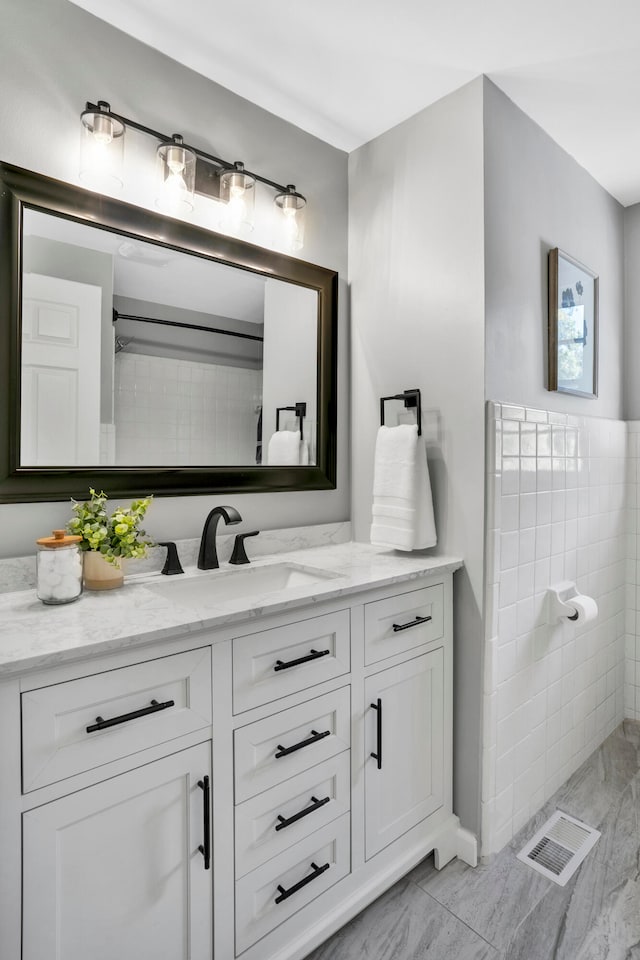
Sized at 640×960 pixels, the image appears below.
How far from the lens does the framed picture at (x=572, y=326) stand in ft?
6.57

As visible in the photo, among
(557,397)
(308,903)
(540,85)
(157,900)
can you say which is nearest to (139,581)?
(157,900)

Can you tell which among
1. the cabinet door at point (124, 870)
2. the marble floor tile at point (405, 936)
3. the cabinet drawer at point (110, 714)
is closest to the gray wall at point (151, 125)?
the cabinet drawer at point (110, 714)

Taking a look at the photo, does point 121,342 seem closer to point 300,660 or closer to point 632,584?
point 300,660

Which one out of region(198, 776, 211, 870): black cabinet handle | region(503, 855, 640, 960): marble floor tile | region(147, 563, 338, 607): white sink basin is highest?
region(147, 563, 338, 607): white sink basin

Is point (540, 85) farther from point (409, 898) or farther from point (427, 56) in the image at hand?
point (409, 898)

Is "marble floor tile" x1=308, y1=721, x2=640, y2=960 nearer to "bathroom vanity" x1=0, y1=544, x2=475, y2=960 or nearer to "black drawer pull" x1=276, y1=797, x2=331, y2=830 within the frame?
"bathroom vanity" x1=0, y1=544, x2=475, y2=960

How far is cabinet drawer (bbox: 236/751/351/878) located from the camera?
120 centimetres

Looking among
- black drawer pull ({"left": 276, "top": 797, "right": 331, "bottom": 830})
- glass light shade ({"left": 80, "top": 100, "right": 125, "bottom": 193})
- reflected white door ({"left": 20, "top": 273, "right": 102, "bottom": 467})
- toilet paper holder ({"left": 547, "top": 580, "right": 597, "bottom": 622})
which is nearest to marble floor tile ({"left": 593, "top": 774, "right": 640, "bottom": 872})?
toilet paper holder ({"left": 547, "top": 580, "right": 597, "bottom": 622})

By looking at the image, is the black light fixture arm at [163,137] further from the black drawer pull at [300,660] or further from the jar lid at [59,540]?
the black drawer pull at [300,660]

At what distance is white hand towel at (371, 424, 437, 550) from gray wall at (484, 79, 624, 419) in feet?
1.01

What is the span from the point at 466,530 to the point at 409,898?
1083 mm

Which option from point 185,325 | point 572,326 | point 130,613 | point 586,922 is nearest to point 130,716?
point 130,613

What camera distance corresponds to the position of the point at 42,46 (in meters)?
1.41

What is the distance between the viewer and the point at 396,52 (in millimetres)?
1631
